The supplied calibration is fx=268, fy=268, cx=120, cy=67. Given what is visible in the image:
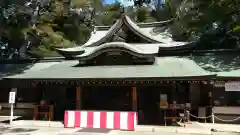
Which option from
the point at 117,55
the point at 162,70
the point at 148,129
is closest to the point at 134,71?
the point at 162,70

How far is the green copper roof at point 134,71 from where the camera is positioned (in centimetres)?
1481

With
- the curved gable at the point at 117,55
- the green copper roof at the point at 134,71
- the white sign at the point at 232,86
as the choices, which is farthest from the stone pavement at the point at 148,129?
the curved gable at the point at 117,55

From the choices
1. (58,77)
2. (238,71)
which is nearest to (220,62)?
(238,71)

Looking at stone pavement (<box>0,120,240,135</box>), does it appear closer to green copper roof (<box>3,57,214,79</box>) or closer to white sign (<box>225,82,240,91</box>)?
white sign (<box>225,82,240,91</box>)

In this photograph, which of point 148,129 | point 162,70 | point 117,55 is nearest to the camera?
point 148,129

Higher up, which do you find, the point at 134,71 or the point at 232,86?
the point at 134,71

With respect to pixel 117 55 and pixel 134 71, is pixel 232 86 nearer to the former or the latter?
pixel 134 71

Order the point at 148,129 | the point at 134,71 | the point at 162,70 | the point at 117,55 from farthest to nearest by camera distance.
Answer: the point at 117,55 < the point at 134,71 < the point at 162,70 < the point at 148,129

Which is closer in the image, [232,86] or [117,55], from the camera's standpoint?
[232,86]

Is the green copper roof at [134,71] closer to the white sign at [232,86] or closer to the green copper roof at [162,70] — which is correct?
the green copper roof at [162,70]

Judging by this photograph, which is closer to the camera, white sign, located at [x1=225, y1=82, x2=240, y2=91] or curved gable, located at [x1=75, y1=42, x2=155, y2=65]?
white sign, located at [x1=225, y1=82, x2=240, y2=91]

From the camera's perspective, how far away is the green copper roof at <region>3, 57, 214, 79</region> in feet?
48.6

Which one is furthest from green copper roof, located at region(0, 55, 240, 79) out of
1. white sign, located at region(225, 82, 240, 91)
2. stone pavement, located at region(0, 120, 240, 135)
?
stone pavement, located at region(0, 120, 240, 135)

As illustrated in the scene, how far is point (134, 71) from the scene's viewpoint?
52.6 ft
